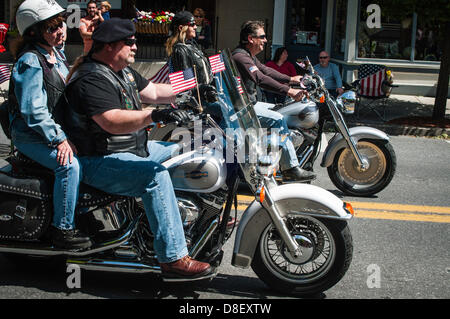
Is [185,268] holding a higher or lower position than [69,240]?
lower

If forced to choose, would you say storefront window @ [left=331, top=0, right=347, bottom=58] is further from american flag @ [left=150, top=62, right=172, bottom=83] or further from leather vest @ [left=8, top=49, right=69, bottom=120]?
leather vest @ [left=8, top=49, right=69, bottom=120]

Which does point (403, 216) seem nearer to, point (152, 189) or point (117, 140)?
point (152, 189)

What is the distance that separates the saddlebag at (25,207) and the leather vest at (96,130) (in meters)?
0.37

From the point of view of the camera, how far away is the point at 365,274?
14.2 ft

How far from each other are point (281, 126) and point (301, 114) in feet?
1.12

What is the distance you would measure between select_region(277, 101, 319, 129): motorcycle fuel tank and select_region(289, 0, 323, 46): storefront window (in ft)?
34.4

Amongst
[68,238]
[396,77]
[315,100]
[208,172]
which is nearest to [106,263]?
[68,238]

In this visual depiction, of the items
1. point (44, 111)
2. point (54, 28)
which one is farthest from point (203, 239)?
point (54, 28)

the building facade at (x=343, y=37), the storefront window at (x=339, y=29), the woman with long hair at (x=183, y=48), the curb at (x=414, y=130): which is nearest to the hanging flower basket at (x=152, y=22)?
the building facade at (x=343, y=37)

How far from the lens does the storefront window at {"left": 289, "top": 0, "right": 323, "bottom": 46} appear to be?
16.3 metres

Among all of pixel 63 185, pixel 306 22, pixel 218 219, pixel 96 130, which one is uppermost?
pixel 306 22

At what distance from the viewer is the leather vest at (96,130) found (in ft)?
12.1

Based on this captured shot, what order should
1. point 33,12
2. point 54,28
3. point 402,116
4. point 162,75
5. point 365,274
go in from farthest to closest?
point 402,116 → point 162,75 → point 365,274 → point 54,28 → point 33,12
